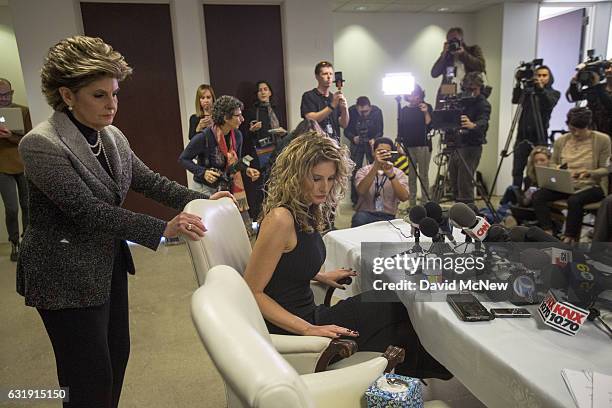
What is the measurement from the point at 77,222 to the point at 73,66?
1.33 feet

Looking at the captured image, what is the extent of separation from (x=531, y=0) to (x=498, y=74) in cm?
96

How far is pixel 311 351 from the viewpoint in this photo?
1279 mm

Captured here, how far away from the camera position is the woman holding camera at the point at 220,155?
3.02m

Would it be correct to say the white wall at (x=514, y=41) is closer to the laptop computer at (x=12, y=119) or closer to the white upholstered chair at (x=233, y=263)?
the white upholstered chair at (x=233, y=263)

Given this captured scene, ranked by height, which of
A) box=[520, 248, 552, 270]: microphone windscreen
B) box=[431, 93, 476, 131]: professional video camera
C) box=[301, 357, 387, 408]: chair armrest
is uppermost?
box=[431, 93, 476, 131]: professional video camera

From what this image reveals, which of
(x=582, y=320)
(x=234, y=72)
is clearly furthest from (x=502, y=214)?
(x=582, y=320)

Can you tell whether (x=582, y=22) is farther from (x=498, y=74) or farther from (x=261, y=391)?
(x=261, y=391)

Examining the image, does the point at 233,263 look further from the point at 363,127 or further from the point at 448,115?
the point at 363,127

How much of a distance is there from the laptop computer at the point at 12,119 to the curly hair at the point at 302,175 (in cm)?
339

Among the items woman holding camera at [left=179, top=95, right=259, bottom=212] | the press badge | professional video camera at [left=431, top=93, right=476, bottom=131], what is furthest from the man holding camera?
the press badge

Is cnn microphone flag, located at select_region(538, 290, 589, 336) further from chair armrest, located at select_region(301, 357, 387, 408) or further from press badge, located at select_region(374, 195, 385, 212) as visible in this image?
press badge, located at select_region(374, 195, 385, 212)

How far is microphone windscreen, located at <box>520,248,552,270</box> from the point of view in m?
1.21

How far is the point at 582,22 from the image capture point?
20.1 feet

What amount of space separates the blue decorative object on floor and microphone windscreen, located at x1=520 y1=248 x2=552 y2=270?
500mm
